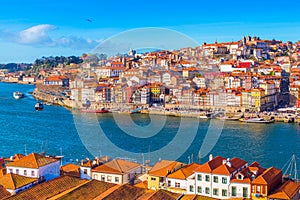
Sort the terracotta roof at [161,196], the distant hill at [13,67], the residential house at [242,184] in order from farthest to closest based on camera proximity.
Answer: the distant hill at [13,67] → the residential house at [242,184] → the terracotta roof at [161,196]

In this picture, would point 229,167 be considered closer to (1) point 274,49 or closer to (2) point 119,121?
(2) point 119,121

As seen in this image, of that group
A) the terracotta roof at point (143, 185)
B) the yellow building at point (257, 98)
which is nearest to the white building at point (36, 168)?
the terracotta roof at point (143, 185)

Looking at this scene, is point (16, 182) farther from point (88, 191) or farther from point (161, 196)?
point (161, 196)

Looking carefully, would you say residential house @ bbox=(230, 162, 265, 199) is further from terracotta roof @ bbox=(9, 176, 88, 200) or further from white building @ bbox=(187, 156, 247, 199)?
terracotta roof @ bbox=(9, 176, 88, 200)

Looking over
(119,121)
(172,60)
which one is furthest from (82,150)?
(172,60)

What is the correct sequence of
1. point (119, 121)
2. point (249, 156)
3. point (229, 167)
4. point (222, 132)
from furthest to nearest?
point (119, 121) → point (222, 132) → point (249, 156) → point (229, 167)

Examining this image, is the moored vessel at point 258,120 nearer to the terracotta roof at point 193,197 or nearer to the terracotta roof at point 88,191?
the terracotta roof at point 193,197

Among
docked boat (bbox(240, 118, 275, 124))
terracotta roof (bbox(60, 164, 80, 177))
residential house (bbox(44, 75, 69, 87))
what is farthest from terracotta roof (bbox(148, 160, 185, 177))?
residential house (bbox(44, 75, 69, 87))
